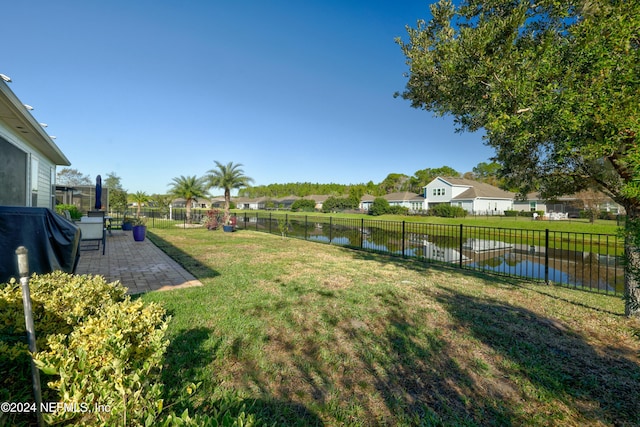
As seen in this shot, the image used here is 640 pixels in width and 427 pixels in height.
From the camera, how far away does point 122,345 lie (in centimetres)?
179

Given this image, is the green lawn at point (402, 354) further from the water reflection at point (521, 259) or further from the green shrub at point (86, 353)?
the water reflection at point (521, 259)

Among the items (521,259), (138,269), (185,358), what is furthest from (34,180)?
(521,259)

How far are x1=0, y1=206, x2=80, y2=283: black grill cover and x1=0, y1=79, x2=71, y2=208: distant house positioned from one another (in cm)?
228

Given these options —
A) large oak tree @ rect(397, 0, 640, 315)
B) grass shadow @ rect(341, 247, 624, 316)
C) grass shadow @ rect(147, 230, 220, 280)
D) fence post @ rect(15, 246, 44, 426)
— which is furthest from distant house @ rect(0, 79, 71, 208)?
grass shadow @ rect(341, 247, 624, 316)

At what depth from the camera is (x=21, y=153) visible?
7.40m

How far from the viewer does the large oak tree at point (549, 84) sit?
318 centimetres

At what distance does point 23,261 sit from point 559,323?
5.74 meters

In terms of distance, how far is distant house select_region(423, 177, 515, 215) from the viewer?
1626 inches

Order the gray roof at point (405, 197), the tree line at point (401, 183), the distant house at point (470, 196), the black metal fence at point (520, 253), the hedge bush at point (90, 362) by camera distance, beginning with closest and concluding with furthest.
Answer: the hedge bush at point (90, 362), the black metal fence at point (520, 253), the distant house at point (470, 196), the gray roof at point (405, 197), the tree line at point (401, 183)

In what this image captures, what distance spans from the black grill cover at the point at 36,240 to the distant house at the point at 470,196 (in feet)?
144

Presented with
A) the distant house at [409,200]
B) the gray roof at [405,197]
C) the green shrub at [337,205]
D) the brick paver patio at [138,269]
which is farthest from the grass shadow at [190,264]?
the gray roof at [405,197]

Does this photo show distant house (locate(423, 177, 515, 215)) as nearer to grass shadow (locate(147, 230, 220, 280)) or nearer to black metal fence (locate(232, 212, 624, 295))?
black metal fence (locate(232, 212, 624, 295))

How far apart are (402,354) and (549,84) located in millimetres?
3779

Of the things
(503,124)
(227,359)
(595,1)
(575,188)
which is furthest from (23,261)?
(575,188)
